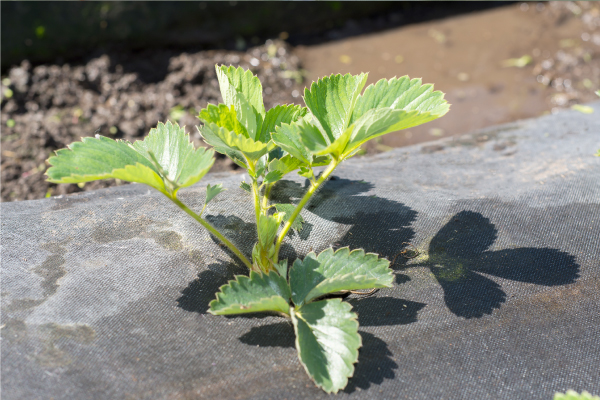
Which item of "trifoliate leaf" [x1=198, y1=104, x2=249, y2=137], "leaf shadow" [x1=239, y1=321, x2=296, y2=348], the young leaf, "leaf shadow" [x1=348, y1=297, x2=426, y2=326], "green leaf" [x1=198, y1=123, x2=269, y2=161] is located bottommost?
"leaf shadow" [x1=348, y1=297, x2=426, y2=326]

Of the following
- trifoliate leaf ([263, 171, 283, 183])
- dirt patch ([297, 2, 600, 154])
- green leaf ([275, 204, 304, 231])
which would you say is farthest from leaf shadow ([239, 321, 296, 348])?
dirt patch ([297, 2, 600, 154])

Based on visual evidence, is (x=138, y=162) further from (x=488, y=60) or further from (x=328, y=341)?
(x=488, y=60)

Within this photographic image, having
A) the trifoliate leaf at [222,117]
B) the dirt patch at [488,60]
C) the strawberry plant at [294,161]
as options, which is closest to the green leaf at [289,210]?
the strawberry plant at [294,161]

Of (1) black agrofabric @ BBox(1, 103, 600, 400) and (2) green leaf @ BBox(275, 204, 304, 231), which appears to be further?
(2) green leaf @ BBox(275, 204, 304, 231)

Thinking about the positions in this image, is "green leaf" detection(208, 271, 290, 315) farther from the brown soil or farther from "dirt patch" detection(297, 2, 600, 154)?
"dirt patch" detection(297, 2, 600, 154)

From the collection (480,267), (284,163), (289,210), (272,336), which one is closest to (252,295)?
(272,336)

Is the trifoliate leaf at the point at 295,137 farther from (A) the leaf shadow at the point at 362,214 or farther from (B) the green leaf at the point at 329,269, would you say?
(A) the leaf shadow at the point at 362,214
